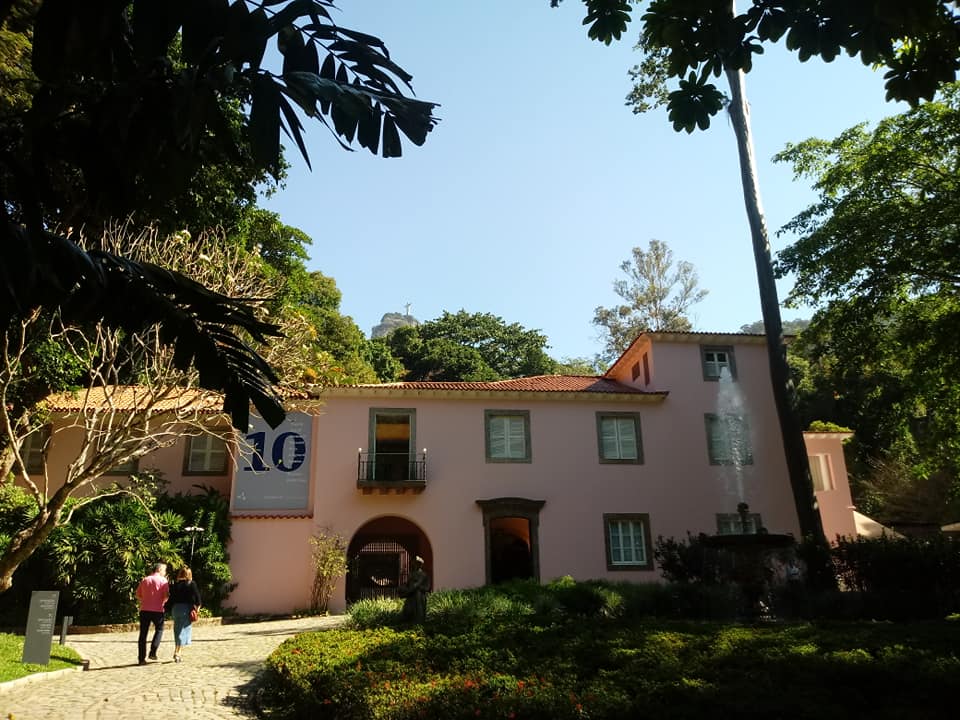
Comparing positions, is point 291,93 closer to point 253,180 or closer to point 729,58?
point 729,58

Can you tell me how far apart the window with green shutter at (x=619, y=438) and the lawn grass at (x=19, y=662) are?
578 inches

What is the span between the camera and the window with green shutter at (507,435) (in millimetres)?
21594

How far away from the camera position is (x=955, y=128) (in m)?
15.1

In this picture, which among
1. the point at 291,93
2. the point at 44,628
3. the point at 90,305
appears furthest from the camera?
the point at 44,628

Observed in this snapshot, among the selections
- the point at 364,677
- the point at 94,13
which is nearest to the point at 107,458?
the point at 364,677

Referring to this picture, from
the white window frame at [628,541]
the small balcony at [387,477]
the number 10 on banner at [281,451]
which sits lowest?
the white window frame at [628,541]

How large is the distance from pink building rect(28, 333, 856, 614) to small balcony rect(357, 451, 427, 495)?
6 cm

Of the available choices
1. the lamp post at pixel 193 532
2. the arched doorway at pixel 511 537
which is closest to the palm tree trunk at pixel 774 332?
the arched doorway at pixel 511 537

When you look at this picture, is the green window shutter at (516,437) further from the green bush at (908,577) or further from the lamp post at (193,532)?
the green bush at (908,577)

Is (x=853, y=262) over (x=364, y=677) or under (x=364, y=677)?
over

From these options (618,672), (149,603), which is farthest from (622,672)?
(149,603)

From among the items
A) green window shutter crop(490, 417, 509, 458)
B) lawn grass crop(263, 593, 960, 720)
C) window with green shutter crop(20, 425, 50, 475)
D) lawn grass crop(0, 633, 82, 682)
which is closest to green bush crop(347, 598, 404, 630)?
lawn grass crop(263, 593, 960, 720)

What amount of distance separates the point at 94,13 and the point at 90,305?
1468 mm

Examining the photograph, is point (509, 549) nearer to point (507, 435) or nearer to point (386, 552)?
point (386, 552)
